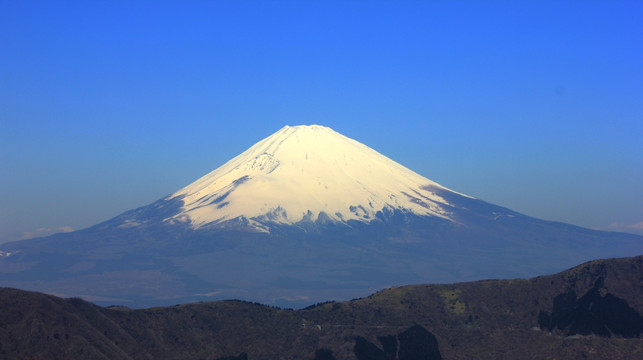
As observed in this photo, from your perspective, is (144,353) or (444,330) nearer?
(144,353)

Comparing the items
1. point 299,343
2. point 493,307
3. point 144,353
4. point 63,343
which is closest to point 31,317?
point 63,343

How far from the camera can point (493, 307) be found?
167 metres

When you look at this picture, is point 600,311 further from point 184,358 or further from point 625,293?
point 184,358

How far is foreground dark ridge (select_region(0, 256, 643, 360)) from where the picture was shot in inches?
4975

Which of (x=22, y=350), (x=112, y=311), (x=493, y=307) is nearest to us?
(x=22, y=350)

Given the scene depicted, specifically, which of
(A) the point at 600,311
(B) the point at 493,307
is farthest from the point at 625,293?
(B) the point at 493,307

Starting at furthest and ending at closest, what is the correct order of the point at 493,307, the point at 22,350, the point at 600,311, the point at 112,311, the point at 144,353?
1. the point at 493,307
2. the point at 600,311
3. the point at 112,311
4. the point at 144,353
5. the point at 22,350

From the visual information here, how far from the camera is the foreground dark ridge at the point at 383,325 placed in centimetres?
12638

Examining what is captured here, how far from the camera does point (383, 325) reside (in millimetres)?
158125

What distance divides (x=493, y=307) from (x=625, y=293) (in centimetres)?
2448

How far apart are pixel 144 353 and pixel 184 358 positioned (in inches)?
273

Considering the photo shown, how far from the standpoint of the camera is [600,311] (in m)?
155

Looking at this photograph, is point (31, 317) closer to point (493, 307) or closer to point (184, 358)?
point (184, 358)

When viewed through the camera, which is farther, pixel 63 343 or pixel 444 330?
pixel 444 330
